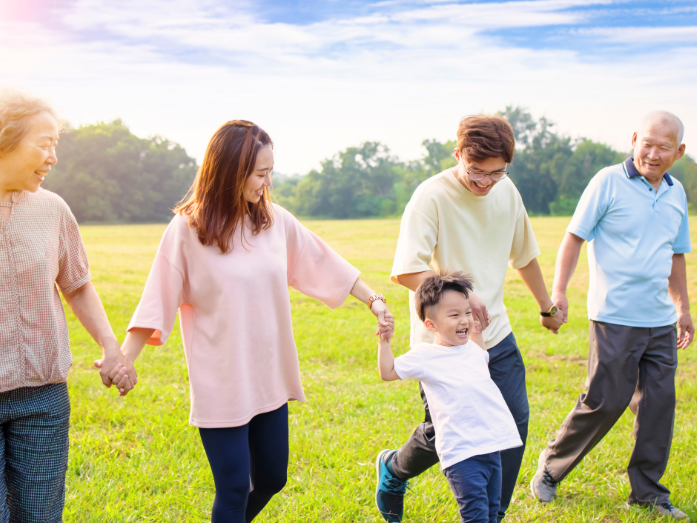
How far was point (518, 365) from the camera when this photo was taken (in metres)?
3.24

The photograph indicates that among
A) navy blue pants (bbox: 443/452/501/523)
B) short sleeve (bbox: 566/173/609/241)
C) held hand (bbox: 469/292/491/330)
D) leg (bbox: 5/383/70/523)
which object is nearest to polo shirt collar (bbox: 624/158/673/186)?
short sleeve (bbox: 566/173/609/241)

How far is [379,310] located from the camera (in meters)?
2.91

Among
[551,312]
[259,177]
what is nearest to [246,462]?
[259,177]

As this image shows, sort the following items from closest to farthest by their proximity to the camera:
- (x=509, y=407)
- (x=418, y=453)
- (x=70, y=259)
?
1. (x=70, y=259)
2. (x=509, y=407)
3. (x=418, y=453)

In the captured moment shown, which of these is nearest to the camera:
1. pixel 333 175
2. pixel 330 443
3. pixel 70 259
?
pixel 70 259

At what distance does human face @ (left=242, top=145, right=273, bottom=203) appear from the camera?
272 centimetres

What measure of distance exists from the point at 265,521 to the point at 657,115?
3.24 metres

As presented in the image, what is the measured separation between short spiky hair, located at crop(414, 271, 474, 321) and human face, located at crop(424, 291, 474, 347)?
26 mm

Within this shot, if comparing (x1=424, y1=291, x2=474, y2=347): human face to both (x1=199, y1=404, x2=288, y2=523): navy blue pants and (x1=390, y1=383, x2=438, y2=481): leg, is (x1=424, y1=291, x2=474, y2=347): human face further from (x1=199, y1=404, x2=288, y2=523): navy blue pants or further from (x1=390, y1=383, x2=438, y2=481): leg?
(x1=199, y1=404, x2=288, y2=523): navy blue pants

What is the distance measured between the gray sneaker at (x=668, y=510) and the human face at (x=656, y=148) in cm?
192

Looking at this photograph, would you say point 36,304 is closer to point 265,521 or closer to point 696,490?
point 265,521

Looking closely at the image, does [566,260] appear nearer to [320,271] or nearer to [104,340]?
[320,271]

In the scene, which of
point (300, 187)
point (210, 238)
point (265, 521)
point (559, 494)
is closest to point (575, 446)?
point (559, 494)

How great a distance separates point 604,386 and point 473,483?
1.56m
